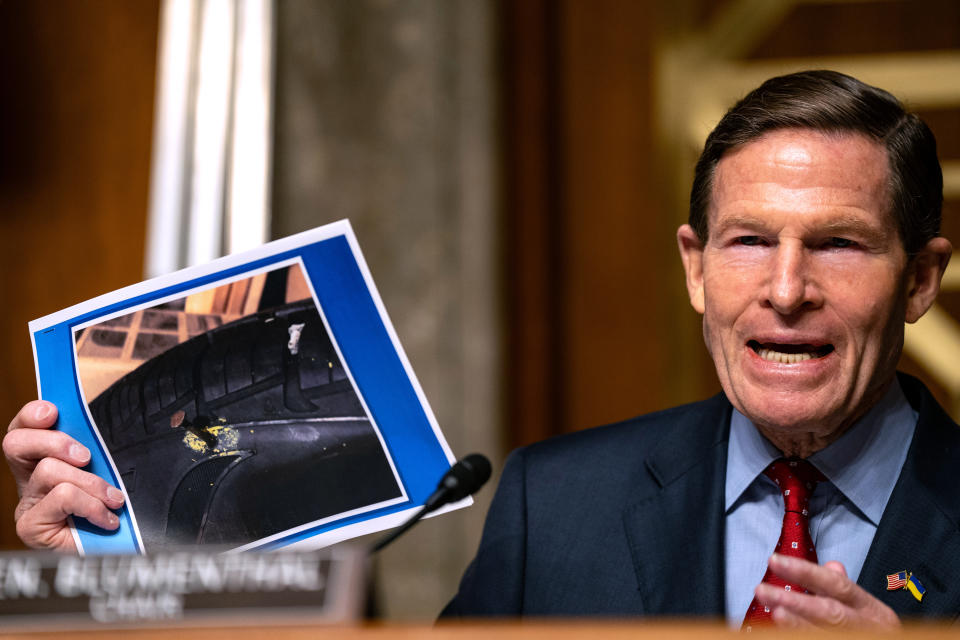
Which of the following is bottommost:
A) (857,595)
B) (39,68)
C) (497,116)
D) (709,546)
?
(709,546)

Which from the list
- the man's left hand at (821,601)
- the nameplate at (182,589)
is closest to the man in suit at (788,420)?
the man's left hand at (821,601)

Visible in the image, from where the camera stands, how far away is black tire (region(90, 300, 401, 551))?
1.15 meters

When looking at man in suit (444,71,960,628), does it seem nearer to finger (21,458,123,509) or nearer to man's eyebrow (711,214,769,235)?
man's eyebrow (711,214,769,235)

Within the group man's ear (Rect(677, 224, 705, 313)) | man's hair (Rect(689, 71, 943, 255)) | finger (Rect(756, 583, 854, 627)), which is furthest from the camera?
man's ear (Rect(677, 224, 705, 313))

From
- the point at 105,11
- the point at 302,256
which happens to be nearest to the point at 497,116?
the point at 105,11

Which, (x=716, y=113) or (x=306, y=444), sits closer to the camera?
(x=306, y=444)

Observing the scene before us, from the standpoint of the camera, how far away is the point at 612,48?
2.80 meters

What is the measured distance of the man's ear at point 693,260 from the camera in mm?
1392

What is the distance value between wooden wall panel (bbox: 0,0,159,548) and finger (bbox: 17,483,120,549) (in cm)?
170

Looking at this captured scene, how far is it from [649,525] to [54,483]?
793mm

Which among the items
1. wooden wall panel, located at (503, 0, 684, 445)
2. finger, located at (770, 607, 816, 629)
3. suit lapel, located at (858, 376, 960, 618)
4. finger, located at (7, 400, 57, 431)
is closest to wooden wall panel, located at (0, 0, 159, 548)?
wooden wall panel, located at (503, 0, 684, 445)

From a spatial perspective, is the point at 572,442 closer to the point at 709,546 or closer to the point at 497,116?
the point at 709,546

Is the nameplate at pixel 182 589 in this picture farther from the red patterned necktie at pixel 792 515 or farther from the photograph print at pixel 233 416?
the red patterned necktie at pixel 792 515

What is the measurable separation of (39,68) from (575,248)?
1.64m
